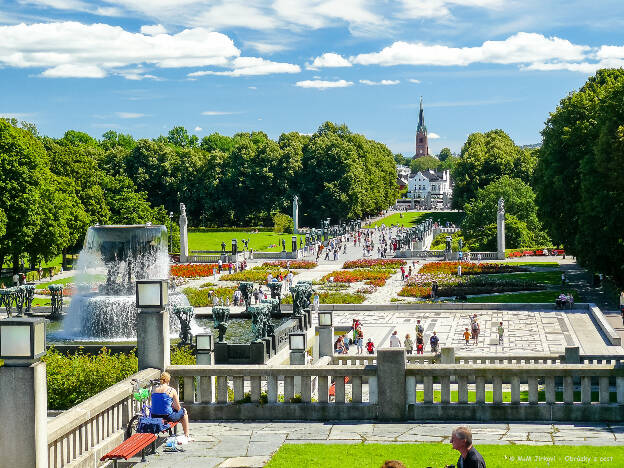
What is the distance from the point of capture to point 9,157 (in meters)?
51.3

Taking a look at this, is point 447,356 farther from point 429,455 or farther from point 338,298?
point 338,298

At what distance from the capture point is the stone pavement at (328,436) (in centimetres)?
1048

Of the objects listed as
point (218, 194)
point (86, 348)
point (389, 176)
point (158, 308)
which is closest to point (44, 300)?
point (86, 348)

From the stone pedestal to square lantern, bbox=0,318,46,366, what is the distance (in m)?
0.09

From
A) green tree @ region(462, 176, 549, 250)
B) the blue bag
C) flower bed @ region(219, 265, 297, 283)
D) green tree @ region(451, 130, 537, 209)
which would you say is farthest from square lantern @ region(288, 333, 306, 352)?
green tree @ region(451, 130, 537, 209)

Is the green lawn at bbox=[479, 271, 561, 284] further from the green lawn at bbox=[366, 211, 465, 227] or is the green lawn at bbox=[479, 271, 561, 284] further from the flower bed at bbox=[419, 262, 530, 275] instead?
the green lawn at bbox=[366, 211, 465, 227]

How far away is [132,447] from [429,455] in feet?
11.5

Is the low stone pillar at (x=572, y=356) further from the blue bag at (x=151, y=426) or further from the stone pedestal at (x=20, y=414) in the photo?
the stone pedestal at (x=20, y=414)

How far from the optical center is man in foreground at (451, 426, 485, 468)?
7793mm

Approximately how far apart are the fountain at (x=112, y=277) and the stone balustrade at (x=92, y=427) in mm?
19197

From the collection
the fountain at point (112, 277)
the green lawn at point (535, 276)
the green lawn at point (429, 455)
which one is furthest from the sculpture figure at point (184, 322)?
the green lawn at point (535, 276)

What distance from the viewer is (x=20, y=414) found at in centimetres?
841

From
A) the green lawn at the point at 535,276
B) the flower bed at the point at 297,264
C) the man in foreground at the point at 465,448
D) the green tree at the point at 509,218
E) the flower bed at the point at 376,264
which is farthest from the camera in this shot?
the green tree at the point at 509,218

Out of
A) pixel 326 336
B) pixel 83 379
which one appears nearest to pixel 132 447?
pixel 83 379
